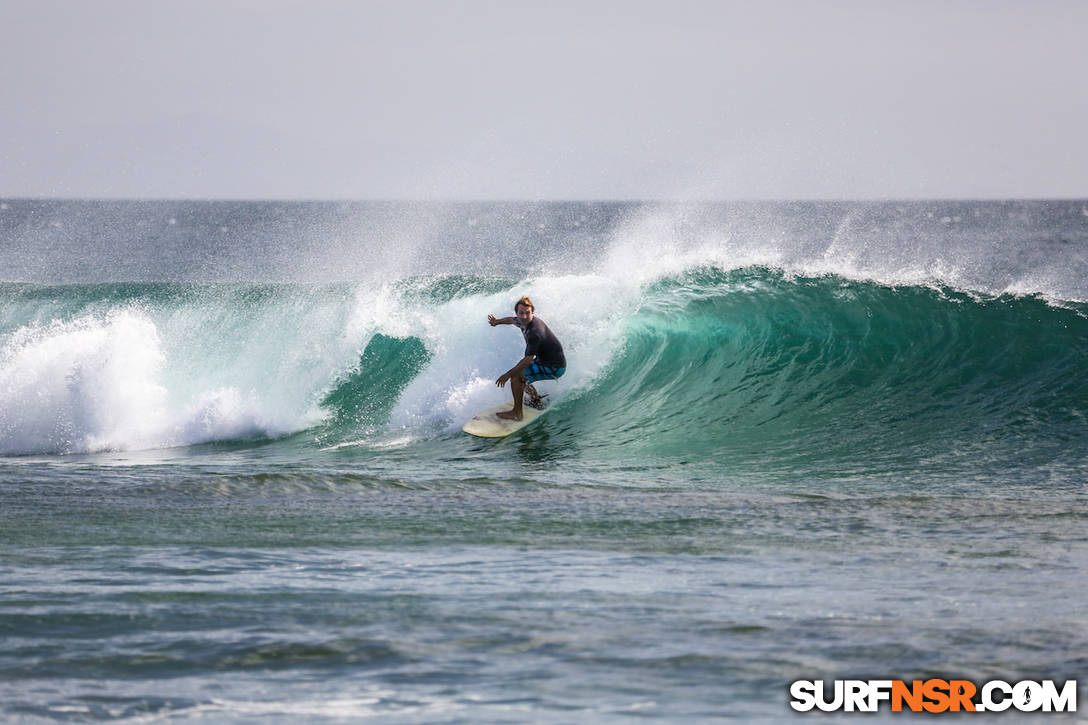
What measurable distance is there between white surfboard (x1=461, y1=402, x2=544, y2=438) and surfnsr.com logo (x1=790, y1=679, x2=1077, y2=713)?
7742mm

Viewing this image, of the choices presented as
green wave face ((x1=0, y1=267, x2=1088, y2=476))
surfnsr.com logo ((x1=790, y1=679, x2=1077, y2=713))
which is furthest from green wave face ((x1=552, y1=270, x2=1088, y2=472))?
surfnsr.com logo ((x1=790, y1=679, x2=1077, y2=713))

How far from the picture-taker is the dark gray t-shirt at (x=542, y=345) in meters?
12.1

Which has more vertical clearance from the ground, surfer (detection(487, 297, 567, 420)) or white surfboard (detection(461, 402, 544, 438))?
surfer (detection(487, 297, 567, 420))

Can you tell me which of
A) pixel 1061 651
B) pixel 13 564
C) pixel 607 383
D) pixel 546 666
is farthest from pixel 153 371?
pixel 1061 651

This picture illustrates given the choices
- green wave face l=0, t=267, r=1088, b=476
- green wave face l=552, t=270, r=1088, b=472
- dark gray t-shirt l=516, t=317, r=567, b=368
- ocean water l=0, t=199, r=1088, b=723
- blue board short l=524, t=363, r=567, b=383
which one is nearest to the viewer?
ocean water l=0, t=199, r=1088, b=723

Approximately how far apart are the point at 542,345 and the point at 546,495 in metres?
3.64

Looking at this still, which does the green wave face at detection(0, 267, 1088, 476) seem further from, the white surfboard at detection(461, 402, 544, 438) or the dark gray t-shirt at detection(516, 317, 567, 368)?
the dark gray t-shirt at detection(516, 317, 567, 368)

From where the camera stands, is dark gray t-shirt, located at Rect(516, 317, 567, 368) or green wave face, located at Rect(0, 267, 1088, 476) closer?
green wave face, located at Rect(0, 267, 1088, 476)

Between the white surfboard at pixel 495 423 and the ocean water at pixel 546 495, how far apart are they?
0.30 m

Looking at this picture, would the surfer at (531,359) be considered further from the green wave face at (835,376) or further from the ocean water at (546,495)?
the green wave face at (835,376)

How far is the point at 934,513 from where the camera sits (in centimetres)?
812

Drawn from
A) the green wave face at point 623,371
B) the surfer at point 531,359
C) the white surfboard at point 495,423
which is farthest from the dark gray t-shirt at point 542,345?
the green wave face at point 623,371

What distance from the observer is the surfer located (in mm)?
12055

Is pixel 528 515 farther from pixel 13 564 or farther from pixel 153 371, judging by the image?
pixel 153 371
